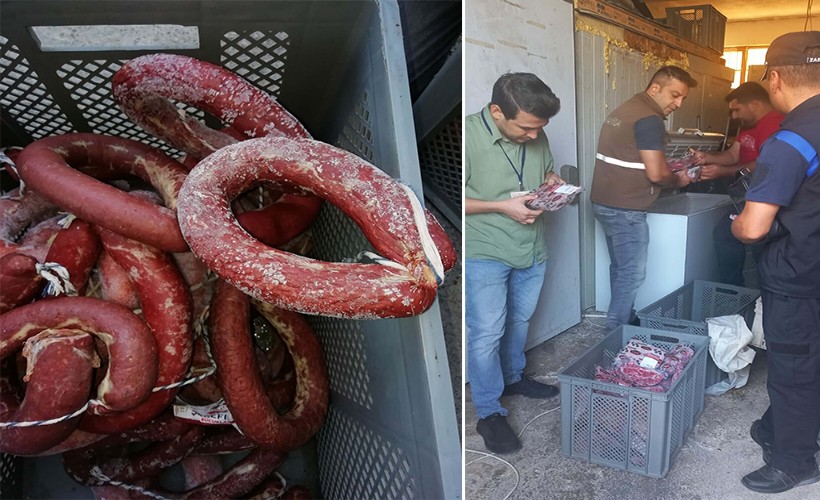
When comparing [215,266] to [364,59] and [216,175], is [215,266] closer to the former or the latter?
[216,175]

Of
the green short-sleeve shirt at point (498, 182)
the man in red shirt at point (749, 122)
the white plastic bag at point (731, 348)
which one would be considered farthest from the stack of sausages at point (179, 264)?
the white plastic bag at point (731, 348)

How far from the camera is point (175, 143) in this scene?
3.81 ft

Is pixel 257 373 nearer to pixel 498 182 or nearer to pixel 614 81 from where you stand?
pixel 498 182

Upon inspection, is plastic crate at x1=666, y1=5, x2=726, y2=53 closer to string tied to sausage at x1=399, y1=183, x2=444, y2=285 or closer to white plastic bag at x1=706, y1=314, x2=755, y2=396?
white plastic bag at x1=706, y1=314, x2=755, y2=396

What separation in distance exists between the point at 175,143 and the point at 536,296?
2.62 ft

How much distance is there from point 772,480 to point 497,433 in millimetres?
578

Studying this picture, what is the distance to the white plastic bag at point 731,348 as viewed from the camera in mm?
1305

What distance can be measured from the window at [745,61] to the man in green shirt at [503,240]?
323 millimetres

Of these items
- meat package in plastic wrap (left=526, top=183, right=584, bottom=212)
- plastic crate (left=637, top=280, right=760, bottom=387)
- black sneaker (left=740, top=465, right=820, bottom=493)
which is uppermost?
meat package in plastic wrap (left=526, top=183, right=584, bottom=212)

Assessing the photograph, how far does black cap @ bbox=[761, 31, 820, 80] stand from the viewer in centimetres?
106

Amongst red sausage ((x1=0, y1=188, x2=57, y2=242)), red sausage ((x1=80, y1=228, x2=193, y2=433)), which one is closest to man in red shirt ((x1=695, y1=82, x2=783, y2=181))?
red sausage ((x1=80, y1=228, x2=193, y2=433))

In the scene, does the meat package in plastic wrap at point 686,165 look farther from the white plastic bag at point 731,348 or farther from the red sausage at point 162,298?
the red sausage at point 162,298

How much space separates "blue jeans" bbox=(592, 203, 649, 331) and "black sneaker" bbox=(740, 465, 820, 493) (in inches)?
16.3

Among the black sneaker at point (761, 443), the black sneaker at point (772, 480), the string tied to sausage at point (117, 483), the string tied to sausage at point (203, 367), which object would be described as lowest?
the black sneaker at point (772, 480)
